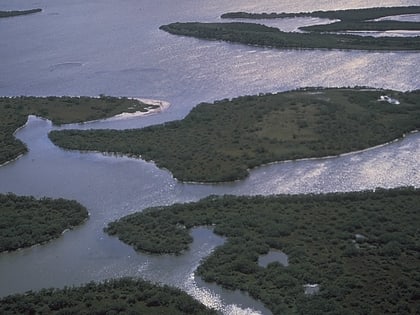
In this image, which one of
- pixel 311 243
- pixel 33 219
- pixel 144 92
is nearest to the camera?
pixel 311 243

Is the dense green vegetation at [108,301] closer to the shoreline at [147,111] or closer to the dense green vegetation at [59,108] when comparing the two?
the dense green vegetation at [59,108]

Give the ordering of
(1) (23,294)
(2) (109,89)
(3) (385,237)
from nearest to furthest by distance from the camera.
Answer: (1) (23,294), (3) (385,237), (2) (109,89)

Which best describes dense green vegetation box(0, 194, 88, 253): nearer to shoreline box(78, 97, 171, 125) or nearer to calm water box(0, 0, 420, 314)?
calm water box(0, 0, 420, 314)

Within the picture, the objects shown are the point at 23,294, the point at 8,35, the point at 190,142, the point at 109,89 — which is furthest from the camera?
the point at 8,35

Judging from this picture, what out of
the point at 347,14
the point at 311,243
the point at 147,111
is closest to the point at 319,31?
the point at 347,14

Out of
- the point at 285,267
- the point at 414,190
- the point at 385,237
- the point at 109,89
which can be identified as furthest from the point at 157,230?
the point at 109,89

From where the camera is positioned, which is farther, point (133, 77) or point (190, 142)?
point (133, 77)

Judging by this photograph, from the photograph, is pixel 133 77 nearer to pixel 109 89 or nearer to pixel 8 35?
pixel 109 89

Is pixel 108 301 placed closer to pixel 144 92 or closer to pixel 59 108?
pixel 59 108
